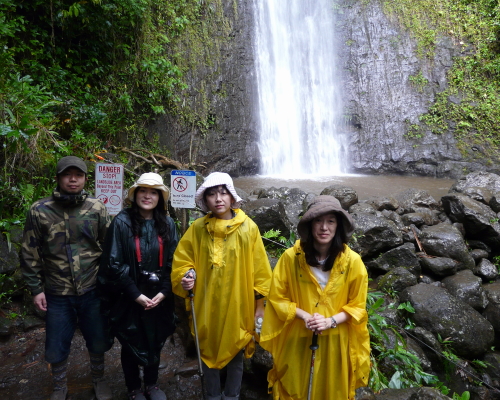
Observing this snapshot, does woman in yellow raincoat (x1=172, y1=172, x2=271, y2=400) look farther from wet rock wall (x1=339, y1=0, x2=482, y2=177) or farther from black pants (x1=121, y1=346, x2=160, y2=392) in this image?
wet rock wall (x1=339, y1=0, x2=482, y2=177)

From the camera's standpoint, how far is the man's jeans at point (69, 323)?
101 inches

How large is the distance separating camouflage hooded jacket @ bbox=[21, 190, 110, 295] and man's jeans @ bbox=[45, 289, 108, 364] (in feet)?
0.27

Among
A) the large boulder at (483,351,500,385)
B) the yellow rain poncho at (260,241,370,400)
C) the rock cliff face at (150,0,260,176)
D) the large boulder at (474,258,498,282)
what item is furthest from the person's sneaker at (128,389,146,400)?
the rock cliff face at (150,0,260,176)

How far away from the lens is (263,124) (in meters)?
14.6

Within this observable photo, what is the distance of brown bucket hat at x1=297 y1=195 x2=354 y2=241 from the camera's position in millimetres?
2082

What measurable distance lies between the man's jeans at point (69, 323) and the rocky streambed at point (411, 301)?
592 mm

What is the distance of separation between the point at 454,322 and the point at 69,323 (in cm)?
494

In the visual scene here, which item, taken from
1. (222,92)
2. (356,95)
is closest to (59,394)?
(222,92)

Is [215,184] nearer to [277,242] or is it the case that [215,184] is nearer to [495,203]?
[277,242]

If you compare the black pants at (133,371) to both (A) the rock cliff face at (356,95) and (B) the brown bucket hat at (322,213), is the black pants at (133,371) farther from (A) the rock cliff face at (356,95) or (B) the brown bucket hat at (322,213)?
(A) the rock cliff face at (356,95)

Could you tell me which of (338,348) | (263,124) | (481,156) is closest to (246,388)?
(338,348)


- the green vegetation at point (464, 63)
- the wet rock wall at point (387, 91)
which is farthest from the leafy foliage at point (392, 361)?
the green vegetation at point (464, 63)

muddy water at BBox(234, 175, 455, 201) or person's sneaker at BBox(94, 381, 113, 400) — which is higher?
muddy water at BBox(234, 175, 455, 201)

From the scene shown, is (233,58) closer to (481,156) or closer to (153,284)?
(481,156)
